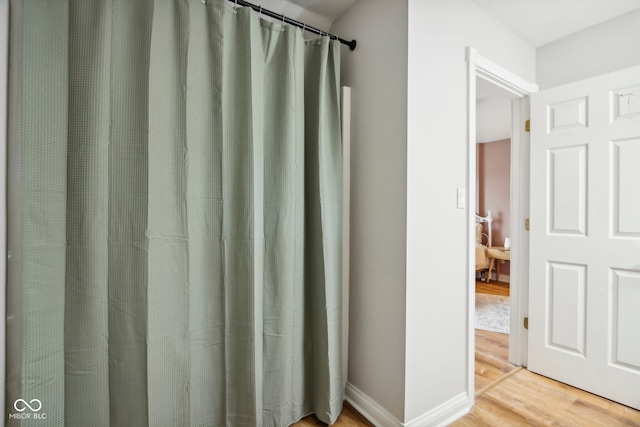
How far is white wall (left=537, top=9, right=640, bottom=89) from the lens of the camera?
182 cm

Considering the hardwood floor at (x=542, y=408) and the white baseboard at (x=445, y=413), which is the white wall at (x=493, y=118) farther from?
the white baseboard at (x=445, y=413)

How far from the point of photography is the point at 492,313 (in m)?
3.42

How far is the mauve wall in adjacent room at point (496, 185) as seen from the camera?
5.08 m

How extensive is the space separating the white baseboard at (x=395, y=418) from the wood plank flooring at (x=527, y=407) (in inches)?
1.3

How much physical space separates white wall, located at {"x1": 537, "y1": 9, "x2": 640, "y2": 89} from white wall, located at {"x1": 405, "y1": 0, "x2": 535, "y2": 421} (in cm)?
83

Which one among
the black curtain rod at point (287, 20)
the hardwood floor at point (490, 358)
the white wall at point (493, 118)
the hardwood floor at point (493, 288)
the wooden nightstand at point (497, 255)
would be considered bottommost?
the hardwood floor at point (493, 288)

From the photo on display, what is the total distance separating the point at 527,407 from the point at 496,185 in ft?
14.2

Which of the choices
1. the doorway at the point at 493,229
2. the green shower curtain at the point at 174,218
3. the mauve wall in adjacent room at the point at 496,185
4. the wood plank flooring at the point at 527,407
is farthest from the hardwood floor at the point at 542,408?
the mauve wall in adjacent room at the point at 496,185

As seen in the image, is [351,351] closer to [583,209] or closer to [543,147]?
[583,209]

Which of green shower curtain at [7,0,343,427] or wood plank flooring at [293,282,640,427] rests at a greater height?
green shower curtain at [7,0,343,427]

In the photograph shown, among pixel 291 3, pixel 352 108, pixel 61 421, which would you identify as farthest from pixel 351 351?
A: pixel 291 3

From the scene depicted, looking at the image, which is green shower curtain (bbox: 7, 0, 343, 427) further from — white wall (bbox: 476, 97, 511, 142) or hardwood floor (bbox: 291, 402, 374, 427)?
white wall (bbox: 476, 97, 511, 142)

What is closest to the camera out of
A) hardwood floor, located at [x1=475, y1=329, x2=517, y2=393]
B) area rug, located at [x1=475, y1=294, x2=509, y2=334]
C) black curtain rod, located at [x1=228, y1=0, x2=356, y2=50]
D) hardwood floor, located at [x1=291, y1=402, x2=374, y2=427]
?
black curtain rod, located at [x1=228, y1=0, x2=356, y2=50]

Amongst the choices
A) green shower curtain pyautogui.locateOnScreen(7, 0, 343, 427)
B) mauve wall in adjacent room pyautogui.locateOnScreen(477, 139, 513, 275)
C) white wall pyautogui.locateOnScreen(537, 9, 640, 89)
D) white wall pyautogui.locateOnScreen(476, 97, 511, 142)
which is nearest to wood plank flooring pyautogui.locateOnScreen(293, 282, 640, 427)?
green shower curtain pyautogui.locateOnScreen(7, 0, 343, 427)
